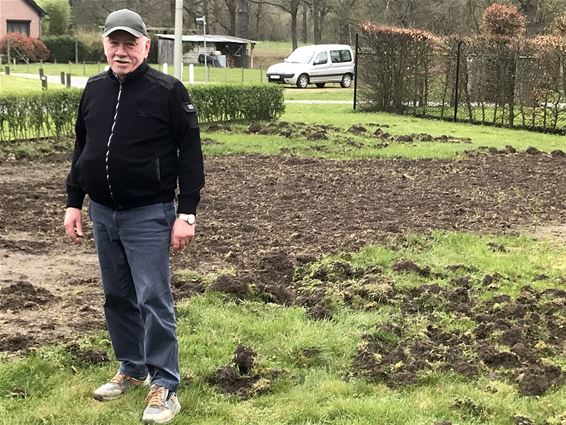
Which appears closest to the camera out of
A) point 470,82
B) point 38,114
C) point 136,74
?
point 136,74

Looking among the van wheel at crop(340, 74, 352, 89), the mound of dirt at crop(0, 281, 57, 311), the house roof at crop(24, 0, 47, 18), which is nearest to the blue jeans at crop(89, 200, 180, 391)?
the mound of dirt at crop(0, 281, 57, 311)

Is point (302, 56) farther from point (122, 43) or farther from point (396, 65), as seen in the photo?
point (122, 43)

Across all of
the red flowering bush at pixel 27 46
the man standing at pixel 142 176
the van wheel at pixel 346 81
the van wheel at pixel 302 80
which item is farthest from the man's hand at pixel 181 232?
the red flowering bush at pixel 27 46

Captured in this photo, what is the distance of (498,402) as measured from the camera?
3895 millimetres

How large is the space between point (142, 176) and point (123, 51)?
58cm

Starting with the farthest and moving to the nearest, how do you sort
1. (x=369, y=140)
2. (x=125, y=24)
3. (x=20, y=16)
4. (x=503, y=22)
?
(x=20, y=16)
(x=503, y=22)
(x=369, y=140)
(x=125, y=24)

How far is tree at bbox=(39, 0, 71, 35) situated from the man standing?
68598 millimetres

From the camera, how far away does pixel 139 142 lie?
353 centimetres

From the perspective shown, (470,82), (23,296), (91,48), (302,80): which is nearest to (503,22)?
(470,82)

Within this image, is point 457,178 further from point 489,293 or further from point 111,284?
point 111,284

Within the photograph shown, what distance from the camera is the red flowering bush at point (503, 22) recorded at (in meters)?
27.7

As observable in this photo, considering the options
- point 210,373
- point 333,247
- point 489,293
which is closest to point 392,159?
point 333,247

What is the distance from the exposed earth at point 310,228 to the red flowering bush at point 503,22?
15.2 m

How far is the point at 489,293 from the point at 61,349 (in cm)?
312
